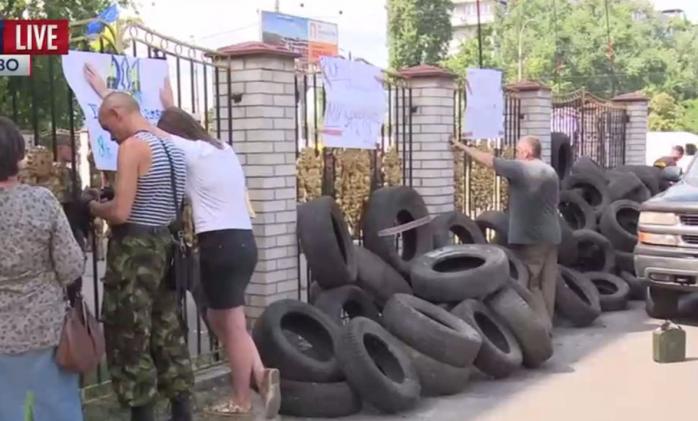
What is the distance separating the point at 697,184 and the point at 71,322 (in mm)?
6980

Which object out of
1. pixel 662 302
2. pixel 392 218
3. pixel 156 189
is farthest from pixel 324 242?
pixel 662 302

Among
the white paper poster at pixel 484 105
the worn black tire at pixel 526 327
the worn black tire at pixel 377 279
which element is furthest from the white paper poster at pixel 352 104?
the worn black tire at pixel 526 327

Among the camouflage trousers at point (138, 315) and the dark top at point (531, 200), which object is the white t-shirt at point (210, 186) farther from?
the dark top at point (531, 200)

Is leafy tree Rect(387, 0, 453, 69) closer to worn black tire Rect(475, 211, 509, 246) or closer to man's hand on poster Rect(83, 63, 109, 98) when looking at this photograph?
worn black tire Rect(475, 211, 509, 246)

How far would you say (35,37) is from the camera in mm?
5508

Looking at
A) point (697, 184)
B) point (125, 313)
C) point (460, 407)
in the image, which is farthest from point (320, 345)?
point (697, 184)

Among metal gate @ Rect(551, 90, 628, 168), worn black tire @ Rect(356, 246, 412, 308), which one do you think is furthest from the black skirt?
metal gate @ Rect(551, 90, 628, 168)

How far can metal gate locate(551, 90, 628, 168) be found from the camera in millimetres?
13820

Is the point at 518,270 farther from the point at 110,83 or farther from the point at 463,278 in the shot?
the point at 110,83

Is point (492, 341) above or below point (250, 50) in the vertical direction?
below

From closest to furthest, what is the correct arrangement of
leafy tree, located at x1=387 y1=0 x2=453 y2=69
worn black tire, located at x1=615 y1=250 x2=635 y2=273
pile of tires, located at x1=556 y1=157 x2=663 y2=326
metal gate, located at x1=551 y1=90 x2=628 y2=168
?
pile of tires, located at x1=556 y1=157 x2=663 y2=326
worn black tire, located at x1=615 y1=250 x2=635 y2=273
metal gate, located at x1=551 y1=90 x2=628 y2=168
leafy tree, located at x1=387 y1=0 x2=453 y2=69

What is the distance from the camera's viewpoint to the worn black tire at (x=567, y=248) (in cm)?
952

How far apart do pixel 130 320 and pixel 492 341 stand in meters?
3.43

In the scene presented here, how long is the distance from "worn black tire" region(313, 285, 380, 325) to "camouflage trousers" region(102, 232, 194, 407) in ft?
6.67
